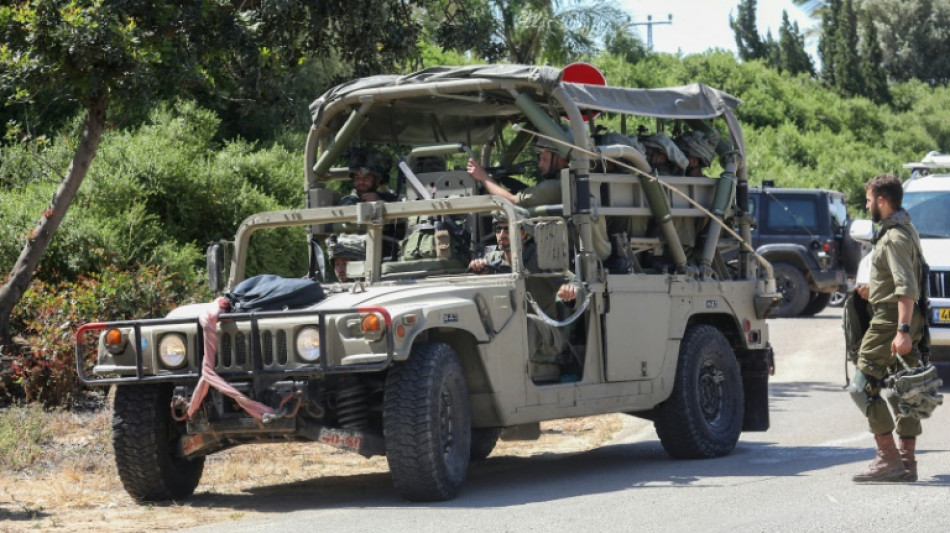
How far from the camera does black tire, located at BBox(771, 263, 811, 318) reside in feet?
80.1

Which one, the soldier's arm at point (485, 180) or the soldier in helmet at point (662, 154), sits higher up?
the soldier in helmet at point (662, 154)

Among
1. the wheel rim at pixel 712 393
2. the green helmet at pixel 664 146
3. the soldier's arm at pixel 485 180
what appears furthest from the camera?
the green helmet at pixel 664 146

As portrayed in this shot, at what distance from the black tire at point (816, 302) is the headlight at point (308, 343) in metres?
17.7

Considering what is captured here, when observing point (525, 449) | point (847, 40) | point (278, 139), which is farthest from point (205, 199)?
point (847, 40)

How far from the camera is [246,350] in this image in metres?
8.67

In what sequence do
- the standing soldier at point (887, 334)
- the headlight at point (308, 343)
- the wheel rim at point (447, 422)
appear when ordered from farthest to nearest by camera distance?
the standing soldier at point (887, 334)
the wheel rim at point (447, 422)
the headlight at point (308, 343)

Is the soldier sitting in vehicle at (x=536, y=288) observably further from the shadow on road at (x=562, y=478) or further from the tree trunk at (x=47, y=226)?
the tree trunk at (x=47, y=226)

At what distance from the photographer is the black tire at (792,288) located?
2441 cm

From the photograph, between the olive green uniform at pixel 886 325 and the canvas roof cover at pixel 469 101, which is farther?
the canvas roof cover at pixel 469 101

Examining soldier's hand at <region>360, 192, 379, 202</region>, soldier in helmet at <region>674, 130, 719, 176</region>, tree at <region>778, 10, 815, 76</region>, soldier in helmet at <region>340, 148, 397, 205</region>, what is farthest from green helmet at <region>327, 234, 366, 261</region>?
tree at <region>778, 10, 815, 76</region>

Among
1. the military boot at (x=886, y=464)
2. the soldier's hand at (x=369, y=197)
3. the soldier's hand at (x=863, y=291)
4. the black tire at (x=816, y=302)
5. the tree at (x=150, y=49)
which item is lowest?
the military boot at (x=886, y=464)

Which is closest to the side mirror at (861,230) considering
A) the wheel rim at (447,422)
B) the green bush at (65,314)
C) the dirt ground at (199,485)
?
the dirt ground at (199,485)

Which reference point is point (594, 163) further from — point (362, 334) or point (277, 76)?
point (277, 76)

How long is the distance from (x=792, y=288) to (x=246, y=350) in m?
17.2
